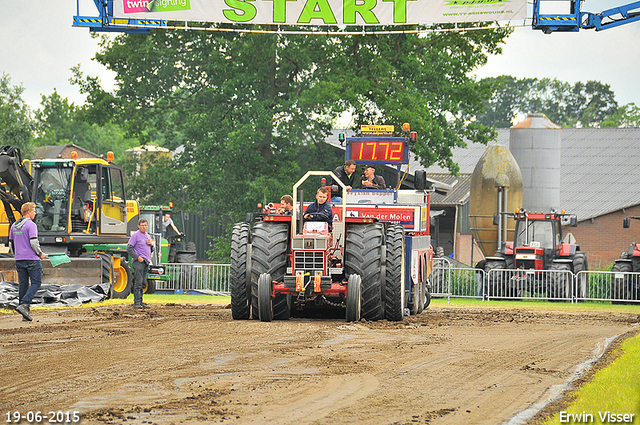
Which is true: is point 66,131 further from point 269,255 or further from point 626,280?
point 269,255

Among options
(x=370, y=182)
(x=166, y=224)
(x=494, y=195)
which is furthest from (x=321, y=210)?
(x=494, y=195)

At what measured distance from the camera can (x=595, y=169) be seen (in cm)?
5103

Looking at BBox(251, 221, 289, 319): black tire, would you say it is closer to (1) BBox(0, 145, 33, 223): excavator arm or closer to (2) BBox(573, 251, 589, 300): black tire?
(1) BBox(0, 145, 33, 223): excavator arm

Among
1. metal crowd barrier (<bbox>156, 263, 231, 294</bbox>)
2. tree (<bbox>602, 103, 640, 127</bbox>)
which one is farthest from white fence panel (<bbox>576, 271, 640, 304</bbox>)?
tree (<bbox>602, 103, 640, 127</bbox>)

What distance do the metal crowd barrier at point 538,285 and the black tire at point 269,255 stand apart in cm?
1213

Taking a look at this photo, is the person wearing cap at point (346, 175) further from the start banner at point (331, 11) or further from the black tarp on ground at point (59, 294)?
the black tarp on ground at point (59, 294)

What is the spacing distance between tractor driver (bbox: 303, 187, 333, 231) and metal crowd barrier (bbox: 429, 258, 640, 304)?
11641 millimetres

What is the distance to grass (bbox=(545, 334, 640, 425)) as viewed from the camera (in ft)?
22.4

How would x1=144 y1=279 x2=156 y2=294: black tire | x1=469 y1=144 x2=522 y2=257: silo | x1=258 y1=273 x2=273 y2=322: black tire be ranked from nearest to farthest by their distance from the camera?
x1=258 y1=273 x2=273 y2=322: black tire < x1=144 y1=279 x2=156 y2=294: black tire < x1=469 y1=144 x2=522 y2=257: silo

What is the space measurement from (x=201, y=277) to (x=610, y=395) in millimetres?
21992

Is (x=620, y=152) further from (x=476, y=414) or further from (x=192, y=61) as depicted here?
(x=476, y=414)

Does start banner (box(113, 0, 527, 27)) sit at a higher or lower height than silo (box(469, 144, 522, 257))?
higher

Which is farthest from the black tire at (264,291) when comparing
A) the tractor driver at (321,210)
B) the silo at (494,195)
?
the silo at (494,195)

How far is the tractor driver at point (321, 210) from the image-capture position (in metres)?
14.3
